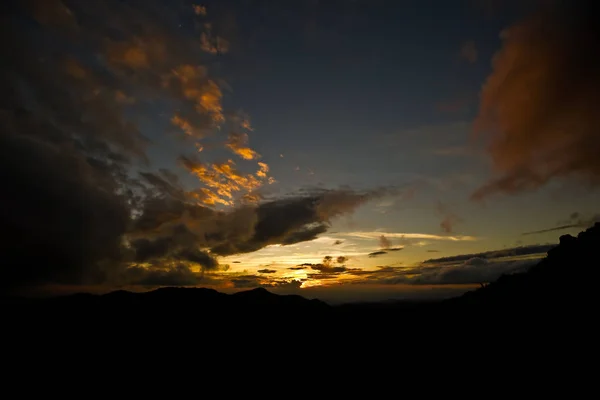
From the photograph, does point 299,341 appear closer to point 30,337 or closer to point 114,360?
point 114,360

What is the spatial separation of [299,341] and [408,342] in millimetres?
75278

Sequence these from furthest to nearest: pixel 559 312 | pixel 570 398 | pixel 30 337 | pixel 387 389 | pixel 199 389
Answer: pixel 30 337, pixel 199 389, pixel 387 389, pixel 559 312, pixel 570 398

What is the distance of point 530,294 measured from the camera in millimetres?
102125

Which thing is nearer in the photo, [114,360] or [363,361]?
[363,361]

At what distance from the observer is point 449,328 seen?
360 feet

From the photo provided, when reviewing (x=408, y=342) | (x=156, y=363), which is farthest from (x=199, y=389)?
(x=408, y=342)

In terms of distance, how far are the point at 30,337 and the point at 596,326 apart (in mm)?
254540

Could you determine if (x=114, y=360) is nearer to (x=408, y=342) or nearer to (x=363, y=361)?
(x=363, y=361)

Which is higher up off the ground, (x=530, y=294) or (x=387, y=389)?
(x=530, y=294)

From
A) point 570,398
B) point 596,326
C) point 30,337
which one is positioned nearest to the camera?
point 570,398

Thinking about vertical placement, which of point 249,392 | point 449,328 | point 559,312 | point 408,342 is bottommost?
point 249,392

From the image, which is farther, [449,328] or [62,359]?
[62,359]

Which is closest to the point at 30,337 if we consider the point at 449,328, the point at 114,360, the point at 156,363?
the point at 114,360

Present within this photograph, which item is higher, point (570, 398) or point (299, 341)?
point (570, 398)
